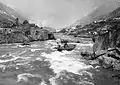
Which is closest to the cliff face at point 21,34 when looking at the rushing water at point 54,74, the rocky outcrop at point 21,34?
the rocky outcrop at point 21,34

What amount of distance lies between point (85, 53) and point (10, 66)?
82.9 feet

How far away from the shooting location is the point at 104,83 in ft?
99.1

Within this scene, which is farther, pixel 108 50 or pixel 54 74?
pixel 108 50

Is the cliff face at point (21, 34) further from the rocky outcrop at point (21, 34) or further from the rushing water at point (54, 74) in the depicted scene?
the rushing water at point (54, 74)

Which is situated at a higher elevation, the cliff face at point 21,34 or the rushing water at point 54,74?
the cliff face at point 21,34

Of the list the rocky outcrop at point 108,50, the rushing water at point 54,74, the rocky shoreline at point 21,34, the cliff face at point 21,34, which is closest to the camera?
the rushing water at point 54,74

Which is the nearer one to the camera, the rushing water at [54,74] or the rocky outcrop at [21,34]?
the rushing water at [54,74]

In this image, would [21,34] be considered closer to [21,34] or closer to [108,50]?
[21,34]

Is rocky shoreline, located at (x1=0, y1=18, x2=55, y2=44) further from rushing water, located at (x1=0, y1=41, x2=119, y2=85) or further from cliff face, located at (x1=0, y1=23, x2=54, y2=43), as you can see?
Result: rushing water, located at (x1=0, y1=41, x2=119, y2=85)

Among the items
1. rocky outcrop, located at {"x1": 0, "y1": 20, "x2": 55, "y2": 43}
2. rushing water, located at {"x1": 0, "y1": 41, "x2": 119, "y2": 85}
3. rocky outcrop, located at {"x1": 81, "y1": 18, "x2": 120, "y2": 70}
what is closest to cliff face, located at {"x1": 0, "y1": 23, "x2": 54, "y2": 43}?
rocky outcrop, located at {"x1": 0, "y1": 20, "x2": 55, "y2": 43}

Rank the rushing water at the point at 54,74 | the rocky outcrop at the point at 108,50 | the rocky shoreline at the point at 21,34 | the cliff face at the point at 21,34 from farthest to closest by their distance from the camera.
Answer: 1. the cliff face at the point at 21,34
2. the rocky shoreline at the point at 21,34
3. the rocky outcrop at the point at 108,50
4. the rushing water at the point at 54,74

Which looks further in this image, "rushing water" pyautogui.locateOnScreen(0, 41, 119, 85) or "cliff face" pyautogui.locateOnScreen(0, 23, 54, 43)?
"cliff face" pyautogui.locateOnScreen(0, 23, 54, 43)

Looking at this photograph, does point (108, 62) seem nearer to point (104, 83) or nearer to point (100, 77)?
point (100, 77)

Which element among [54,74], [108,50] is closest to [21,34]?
[108,50]
